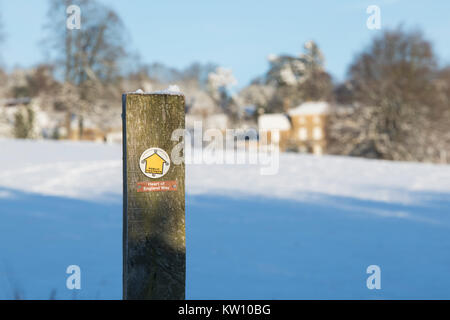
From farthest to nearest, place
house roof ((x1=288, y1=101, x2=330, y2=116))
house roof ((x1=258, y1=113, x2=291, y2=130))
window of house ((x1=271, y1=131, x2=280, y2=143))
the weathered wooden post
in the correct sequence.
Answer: house roof ((x1=258, y1=113, x2=291, y2=130)), house roof ((x1=288, y1=101, x2=330, y2=116)), window of house ((x1=271, y1=131, x2=280, y2=143)), the weathered wooden post

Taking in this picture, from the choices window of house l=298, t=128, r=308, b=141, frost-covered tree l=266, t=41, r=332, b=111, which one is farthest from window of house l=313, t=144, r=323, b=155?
frost-covered tree l=266, t=41, r=332, b=111

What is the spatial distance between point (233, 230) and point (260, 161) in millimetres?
11954

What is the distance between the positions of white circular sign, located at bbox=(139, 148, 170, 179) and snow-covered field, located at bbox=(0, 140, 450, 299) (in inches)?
62.4

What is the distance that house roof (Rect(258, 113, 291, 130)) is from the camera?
4513 cm

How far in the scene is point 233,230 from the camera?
7.66m

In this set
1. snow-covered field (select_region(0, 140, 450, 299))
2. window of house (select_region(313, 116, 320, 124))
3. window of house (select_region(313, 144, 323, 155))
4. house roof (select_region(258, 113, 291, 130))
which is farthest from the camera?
house roof (select_region(258, 113, 291, 130))

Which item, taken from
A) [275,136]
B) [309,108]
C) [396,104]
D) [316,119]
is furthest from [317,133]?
[396,104]

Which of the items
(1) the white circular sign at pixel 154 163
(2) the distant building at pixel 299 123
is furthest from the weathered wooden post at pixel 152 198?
(2) the distant building at pixel 299 123

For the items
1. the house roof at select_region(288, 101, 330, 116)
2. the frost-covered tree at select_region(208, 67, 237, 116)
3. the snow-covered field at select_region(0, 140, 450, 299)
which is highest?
the frost-covered tree at select_region(208, 67, 237, 116)

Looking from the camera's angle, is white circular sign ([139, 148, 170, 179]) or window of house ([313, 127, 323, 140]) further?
window of house ([313, 127, 323, 140])

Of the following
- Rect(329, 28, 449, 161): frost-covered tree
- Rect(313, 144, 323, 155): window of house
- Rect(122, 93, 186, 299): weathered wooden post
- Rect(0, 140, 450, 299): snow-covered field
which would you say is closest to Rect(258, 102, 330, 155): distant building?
Rect(313, 144, 323, 155): window of house

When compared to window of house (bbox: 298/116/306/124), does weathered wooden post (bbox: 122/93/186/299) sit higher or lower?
lower

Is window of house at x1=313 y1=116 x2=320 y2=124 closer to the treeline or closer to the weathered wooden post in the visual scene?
the treeline
